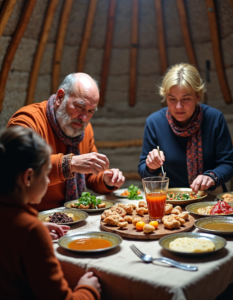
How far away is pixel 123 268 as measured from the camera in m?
1.22

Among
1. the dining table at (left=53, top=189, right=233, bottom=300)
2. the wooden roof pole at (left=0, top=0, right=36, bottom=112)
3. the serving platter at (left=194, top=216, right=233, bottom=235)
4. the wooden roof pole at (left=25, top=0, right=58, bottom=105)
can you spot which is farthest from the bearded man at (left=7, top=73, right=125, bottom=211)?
the wooden roof pole at (left=25, top=0, right=58, bottom=105)

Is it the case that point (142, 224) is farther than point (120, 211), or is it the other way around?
point (120, 211)

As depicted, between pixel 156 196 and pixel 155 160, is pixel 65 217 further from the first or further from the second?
pixel 155 160

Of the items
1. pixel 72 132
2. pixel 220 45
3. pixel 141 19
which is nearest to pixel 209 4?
pixel 220 45

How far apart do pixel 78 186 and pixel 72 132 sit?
1.43 feet

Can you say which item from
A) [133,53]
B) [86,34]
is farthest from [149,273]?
[133,53]

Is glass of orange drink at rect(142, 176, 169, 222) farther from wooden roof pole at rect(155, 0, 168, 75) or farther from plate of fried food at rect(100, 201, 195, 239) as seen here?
wooden roof pole at rect(155, 0, 168, 75)

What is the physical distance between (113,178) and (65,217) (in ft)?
2.25

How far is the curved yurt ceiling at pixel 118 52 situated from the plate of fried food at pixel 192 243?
349 centimetres

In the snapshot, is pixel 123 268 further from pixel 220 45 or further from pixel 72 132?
pixel 220 45

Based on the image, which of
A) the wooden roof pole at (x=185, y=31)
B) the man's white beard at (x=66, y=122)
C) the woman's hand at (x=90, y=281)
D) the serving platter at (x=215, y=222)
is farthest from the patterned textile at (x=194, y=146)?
the wooden roof pole at (x=185, y=31)

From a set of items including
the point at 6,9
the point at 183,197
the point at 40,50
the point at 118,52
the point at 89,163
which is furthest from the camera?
the point at 118,52

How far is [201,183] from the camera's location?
7.28 feet

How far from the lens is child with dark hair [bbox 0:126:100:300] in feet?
3.50
